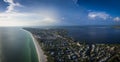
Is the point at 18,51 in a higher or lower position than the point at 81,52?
lower

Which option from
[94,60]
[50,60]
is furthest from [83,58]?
[50,60]

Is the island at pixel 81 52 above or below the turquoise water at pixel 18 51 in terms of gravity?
above

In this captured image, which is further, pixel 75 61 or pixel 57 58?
pixel 57 58

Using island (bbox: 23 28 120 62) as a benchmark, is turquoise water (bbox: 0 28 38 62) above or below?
below

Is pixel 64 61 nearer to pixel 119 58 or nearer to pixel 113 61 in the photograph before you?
pixel 113 61

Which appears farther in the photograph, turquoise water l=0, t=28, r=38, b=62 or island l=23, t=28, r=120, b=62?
turquoise water l=0, t=28, r=38, b=62

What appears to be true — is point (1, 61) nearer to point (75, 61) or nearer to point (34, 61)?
point (34, 61)

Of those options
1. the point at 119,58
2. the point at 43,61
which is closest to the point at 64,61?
the point at 43,61

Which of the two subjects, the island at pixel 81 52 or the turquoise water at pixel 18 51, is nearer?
the island at pixel 81 52

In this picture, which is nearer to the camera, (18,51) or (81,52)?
(81,52)
